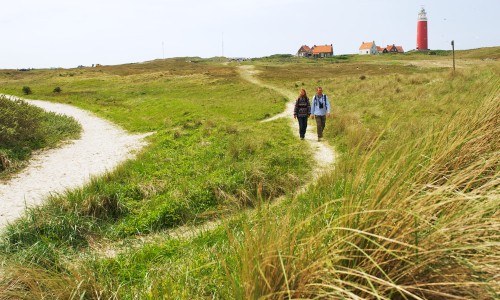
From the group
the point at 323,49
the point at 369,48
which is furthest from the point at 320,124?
the point at 369,48

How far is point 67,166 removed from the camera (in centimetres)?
1459

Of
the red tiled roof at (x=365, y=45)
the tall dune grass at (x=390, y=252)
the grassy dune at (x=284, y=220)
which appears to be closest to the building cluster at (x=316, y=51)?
the red tiled roof at (x=365, y=45)

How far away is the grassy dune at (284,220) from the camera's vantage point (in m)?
2.28

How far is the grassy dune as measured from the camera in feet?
7.48

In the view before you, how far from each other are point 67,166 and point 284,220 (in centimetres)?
1363

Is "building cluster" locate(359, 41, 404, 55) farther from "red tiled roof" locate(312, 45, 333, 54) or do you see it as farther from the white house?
"red tiled roof" locate(312, 45, 333, 54)

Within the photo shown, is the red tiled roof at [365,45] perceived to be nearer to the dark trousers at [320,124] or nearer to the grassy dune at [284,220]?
the grassy dune at [284,220]

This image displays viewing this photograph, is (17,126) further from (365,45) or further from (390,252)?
(365,45)

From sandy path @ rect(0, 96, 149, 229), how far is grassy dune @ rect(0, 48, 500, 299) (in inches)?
52.2

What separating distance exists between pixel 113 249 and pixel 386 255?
619 centimetres

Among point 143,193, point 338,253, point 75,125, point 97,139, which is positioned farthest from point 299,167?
point 75,125

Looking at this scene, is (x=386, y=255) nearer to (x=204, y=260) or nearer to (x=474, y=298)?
(x=474, y=298)

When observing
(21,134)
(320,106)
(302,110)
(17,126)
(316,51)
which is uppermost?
(316,51)

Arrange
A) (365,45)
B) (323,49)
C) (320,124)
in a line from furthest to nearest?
(365,45) < (323,49) < (320,124)
